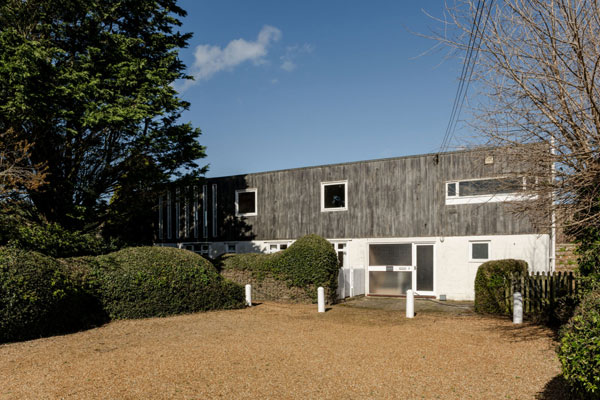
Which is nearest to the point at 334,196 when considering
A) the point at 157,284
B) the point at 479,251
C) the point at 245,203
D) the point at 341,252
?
the point at 341,252

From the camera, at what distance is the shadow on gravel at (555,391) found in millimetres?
5705

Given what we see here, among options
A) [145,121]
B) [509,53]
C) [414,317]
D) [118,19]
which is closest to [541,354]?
[414,317]

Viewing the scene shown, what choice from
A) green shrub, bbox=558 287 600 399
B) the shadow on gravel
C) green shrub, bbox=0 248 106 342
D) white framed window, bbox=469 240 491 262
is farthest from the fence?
green shrub, bbox=0 248 106 342

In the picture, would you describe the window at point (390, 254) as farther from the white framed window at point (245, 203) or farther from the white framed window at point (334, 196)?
the white framed window at point (245, 203)

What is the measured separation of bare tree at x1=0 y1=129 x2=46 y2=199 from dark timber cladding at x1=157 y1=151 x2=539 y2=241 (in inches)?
259

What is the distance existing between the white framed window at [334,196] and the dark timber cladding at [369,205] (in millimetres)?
182

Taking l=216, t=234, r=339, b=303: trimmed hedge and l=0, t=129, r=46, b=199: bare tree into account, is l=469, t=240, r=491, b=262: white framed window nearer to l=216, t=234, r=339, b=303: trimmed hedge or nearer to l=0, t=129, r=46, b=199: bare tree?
l=216, t=234, r=339, b=303: trimmed hedge

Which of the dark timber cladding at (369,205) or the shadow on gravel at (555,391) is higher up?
the dark timber cladding at (369,205)

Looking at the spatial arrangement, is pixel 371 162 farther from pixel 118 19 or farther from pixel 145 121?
pixel 118 19

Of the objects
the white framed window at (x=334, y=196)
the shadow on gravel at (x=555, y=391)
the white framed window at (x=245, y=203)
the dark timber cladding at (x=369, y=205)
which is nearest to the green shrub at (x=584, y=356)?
the shadow on gravel at (x=555, y=391)

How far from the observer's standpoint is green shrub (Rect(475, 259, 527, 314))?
39.7ft

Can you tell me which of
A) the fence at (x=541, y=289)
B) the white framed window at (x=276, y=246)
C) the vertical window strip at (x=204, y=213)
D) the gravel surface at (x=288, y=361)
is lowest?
the gravel surface at (x=288, y=361)

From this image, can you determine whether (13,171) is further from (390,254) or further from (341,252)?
(390,254)

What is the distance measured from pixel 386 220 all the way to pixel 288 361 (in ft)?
37.4
